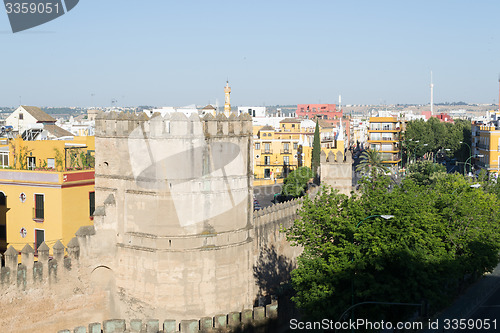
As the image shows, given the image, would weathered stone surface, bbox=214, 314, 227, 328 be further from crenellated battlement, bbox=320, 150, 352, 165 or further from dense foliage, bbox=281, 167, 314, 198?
dense foliage, bbox=281, 167, 314, 198

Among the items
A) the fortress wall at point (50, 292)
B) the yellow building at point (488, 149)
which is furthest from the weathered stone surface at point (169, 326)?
the yellow building at point (488, 149)

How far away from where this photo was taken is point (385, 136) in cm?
11894

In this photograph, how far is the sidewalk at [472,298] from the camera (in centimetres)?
4100

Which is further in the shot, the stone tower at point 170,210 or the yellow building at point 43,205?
the yellow building at point 43,205

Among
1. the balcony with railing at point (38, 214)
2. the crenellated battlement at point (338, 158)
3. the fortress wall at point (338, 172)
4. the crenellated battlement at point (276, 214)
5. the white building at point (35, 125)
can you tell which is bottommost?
the crenellated battlement at point (276, 214)

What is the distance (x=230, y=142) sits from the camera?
3516 cm

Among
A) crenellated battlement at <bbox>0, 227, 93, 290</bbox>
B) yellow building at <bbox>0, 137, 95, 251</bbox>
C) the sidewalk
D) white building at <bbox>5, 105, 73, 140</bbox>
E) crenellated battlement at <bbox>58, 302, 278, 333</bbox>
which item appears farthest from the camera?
white building at <bbox>5, 105, 73, 140</bbox>

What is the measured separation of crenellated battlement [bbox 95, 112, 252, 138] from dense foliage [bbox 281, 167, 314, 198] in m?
42.7

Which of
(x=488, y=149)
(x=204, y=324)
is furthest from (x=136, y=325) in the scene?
(x=488, y=149)

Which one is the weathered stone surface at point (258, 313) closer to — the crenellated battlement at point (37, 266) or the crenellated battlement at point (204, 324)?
the crenellated battlement at point (204, 324)

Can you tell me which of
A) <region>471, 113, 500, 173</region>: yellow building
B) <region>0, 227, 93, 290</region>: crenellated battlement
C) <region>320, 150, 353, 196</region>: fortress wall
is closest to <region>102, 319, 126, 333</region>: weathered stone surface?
<region>0, 227, 93, 290</region>: crenellated battlement

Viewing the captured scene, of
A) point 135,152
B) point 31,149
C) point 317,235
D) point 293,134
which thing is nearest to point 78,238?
point 135,152

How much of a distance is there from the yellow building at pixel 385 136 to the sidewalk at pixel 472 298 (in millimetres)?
65537

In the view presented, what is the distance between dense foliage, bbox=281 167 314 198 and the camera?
258 ft
